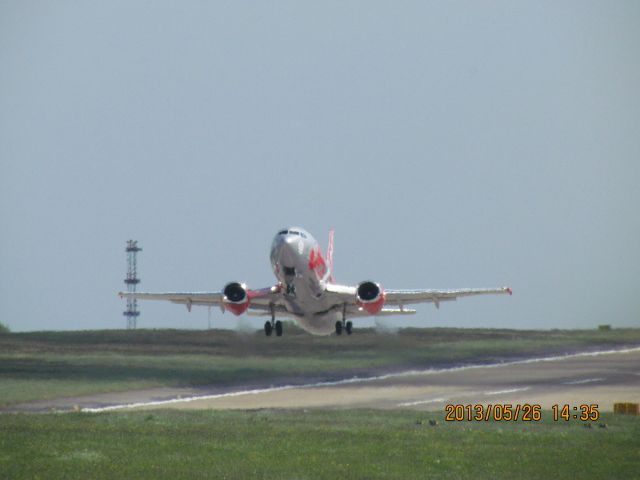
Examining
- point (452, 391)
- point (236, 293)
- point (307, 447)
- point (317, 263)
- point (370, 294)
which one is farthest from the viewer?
point (370, 294)

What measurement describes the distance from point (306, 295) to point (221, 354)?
1761 centimetres

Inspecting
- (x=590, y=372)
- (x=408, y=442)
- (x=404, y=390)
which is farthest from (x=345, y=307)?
(x=408, y=442)

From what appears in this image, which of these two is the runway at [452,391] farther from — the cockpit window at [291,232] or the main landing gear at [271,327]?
→ the cockpit window at [291,232]

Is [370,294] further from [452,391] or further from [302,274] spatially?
[452,391]

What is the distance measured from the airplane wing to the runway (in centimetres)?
613

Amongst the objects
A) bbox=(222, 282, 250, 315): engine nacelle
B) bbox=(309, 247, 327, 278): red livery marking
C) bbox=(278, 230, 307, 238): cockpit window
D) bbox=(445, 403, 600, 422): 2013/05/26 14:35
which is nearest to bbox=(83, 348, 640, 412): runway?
bbox=(445, 403, 600, 422): 2013/05/26 14:35

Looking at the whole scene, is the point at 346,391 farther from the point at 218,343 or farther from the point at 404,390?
the point at 218,343

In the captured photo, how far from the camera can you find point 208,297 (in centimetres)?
7644

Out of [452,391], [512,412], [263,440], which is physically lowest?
[263,440]

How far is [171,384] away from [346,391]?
425 inches

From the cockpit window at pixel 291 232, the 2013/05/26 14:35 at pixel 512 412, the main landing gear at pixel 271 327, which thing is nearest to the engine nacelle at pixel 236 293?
the main landing gear at pixel 271 327

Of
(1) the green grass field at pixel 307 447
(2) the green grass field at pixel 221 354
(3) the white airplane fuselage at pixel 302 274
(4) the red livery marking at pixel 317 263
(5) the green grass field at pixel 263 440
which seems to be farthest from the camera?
(2) the green grass field at pixel 221 354

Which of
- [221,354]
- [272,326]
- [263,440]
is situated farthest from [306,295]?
[263,440]

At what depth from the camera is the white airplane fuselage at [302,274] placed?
67500 millimetres
